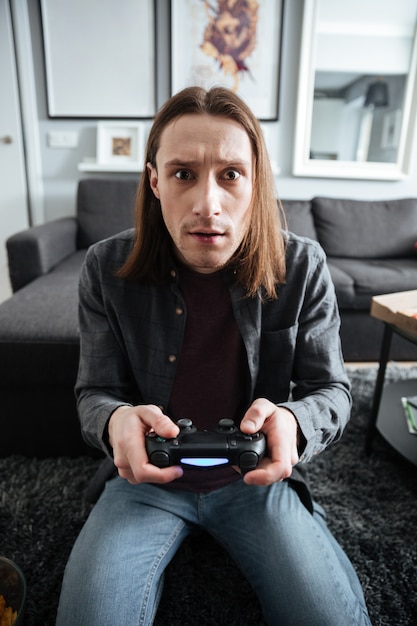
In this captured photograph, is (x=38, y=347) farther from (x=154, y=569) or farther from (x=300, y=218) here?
(x=300, y=218)

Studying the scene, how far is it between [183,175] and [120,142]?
1.97 meters

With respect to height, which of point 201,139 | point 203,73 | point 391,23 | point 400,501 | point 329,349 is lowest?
point 400,501

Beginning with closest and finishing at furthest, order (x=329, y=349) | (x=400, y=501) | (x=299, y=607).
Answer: (x=299, y=607) < (x=329, y=349) < (x=400, y=501)

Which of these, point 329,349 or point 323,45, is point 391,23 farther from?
point 329,349

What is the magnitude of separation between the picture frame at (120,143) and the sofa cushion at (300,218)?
89 centimetres

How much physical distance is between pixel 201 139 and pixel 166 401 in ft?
1.49

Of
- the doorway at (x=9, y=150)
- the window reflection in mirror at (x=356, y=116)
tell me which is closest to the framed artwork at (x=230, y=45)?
the window reflection in mirror at (x=356, y=116)

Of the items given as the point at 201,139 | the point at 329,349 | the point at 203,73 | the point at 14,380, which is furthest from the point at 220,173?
the point at 203,73

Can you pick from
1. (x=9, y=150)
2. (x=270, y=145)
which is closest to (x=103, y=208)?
(x=9, y=150)

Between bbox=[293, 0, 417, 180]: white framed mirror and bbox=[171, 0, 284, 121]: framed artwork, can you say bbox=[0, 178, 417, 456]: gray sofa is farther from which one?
bbox=[171, 0, 284, 121]: framed artwork

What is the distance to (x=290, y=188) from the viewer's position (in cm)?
258

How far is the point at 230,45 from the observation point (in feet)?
7.59

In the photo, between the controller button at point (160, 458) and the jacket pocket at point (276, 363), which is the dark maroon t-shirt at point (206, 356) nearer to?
the jacket pocket at point (276, 363)

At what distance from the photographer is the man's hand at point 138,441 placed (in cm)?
52
